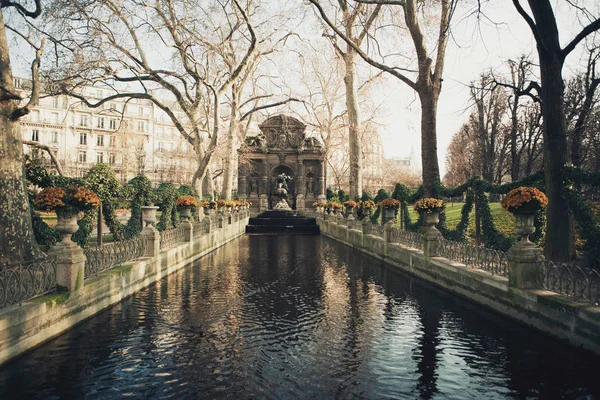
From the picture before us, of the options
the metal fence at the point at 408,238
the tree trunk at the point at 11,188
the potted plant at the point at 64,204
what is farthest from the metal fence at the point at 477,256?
the tree trunk at the point at 11,188

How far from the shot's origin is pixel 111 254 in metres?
10.5

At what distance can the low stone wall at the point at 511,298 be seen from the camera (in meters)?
6.62

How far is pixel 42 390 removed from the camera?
5453 millimetres

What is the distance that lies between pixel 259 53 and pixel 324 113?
70.4 feet

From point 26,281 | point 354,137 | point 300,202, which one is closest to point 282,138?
point 300,202

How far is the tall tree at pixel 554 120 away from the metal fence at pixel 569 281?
345cm

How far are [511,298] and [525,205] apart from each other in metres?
1.87

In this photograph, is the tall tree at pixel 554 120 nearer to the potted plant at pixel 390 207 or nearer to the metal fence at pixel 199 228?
the potted plant at pixel 390 207

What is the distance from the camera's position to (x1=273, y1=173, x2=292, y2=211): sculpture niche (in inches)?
1832

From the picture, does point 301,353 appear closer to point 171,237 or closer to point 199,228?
point 171,237

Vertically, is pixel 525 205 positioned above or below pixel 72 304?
above

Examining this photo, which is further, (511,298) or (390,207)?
(390,207)

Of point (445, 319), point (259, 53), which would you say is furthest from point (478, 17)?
point (259, 53)

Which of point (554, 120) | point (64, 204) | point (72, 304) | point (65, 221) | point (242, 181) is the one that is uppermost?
point (554, 120)
